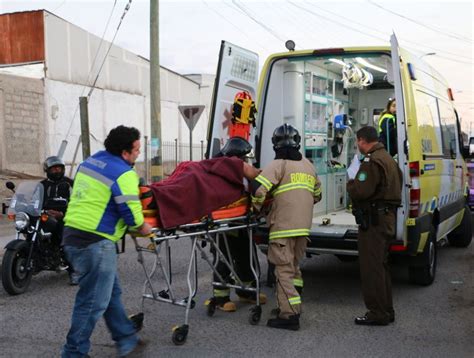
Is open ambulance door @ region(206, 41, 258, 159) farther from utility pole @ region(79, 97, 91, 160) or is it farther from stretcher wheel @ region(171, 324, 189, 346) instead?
utility pole @ region(79, 97, 91, 160)

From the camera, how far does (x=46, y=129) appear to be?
19.4m

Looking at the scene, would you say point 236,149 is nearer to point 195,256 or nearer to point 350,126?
point 195,256

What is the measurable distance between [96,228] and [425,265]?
401 cm

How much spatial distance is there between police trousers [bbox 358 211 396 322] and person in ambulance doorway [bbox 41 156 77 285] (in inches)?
141

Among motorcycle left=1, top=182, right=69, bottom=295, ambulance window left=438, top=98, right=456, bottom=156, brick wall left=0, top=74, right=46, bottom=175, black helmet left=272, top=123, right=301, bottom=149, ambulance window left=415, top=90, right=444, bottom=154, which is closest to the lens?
black helmet left=272, top=123, right=301, bottom=149

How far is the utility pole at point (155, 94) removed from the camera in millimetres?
14578

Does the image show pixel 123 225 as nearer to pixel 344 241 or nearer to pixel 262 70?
pixel 344 241

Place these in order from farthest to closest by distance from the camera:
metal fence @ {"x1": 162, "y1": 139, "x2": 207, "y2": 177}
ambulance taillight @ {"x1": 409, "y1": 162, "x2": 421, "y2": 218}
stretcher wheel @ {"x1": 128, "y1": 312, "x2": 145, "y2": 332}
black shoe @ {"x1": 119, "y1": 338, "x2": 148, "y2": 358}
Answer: metal fence @ {"x1": 162, "y1": 139, "x2": 207, "y2": 177} → ambulance taillight @ {"x1": 409, "y1": 162, "x2": 421, "y2": 218} → stretcher wheel @ {"x1": 128, "y1": 312, "x2": 145, "y2": 332} → black shoe @ {"x1": 119, "y1": 338, "x2": 148, "y2": 358}

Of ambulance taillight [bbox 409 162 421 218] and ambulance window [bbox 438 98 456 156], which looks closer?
ambulance taillight [bbox 409 162 421 218]

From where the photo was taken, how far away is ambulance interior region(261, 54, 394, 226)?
23.7 ft

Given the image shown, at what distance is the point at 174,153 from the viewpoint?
86.9ft

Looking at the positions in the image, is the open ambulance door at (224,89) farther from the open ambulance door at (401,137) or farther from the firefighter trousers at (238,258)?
the open ambulance door at (401,137)

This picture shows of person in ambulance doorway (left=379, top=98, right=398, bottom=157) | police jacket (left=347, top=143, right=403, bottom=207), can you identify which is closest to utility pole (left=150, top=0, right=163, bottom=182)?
person in ambulance doorway (left=379, top=98, right=398, bottom=157)

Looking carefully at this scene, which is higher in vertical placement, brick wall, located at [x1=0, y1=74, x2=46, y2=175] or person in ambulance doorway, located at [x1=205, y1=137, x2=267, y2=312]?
brick wall, located at [x1=0, y1=74, x2=46, y2=175]
